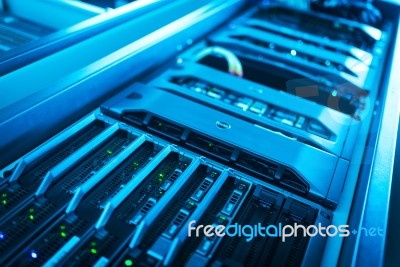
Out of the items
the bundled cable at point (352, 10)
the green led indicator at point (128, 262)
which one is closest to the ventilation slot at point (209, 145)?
the green led indicator at point (128, 262)

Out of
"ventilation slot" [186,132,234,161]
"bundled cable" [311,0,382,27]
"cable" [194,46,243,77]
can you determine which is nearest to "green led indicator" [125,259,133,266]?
"ventilation slot" [186,132,234,161]

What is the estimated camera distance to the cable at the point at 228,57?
79.0 inches

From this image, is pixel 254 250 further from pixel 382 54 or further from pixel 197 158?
pixel 382 54

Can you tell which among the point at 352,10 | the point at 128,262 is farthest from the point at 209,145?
the point at 352,10

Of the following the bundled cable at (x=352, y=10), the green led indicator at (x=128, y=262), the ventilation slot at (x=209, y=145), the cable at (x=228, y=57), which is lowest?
the green led indicator at (x=128, y=262)

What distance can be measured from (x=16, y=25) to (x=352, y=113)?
6.29 feet

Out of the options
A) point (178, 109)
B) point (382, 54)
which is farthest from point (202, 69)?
point (382, 54)

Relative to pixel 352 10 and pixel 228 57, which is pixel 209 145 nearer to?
pixel 228 57

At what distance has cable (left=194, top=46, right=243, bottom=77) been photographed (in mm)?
2008

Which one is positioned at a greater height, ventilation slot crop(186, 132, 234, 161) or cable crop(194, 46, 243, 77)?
cable crop(194, 46, 243, 77)

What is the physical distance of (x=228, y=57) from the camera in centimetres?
203

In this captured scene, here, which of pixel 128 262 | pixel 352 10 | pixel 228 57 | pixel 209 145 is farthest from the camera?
pixel 352 10

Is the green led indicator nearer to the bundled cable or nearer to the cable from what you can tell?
the cable

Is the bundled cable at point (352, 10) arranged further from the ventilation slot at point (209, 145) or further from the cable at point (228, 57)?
the ventilation slot at point (209, 145)
